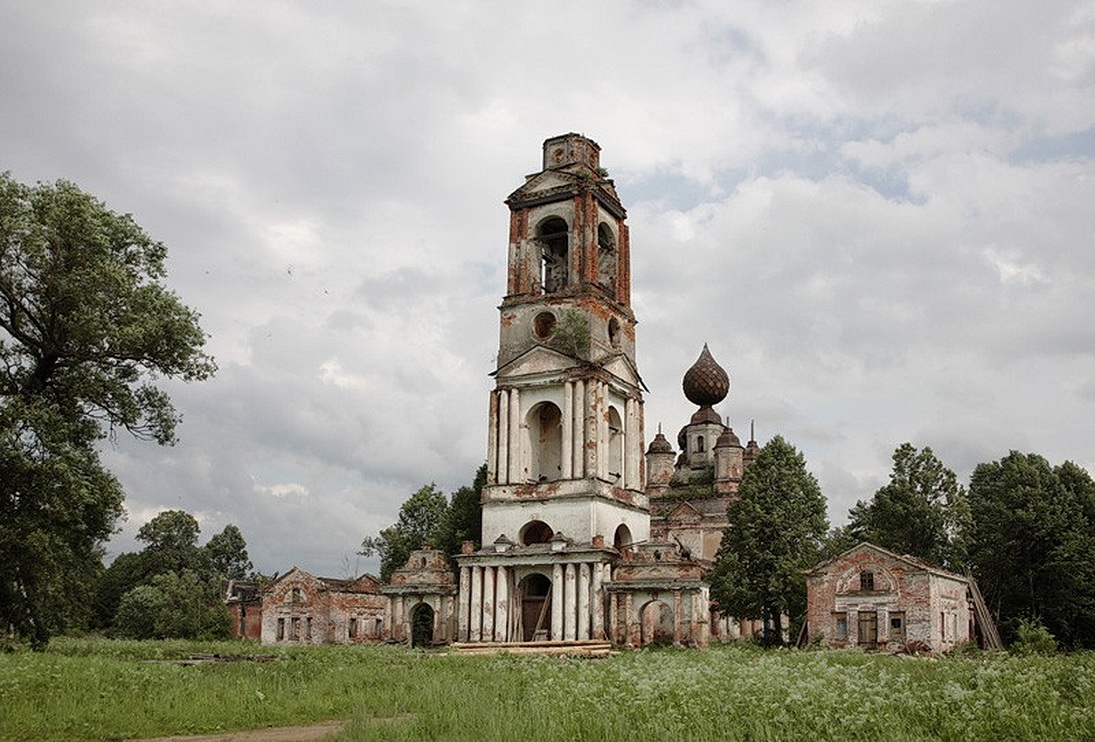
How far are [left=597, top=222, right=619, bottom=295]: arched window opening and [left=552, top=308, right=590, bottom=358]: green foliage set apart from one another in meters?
3.88

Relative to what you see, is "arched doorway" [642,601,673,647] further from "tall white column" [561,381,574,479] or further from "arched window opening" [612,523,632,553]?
"tall white column" [561,381,574,479]

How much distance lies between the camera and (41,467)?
2495 centimetres

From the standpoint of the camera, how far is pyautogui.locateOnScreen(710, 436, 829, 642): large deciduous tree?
40.2 m

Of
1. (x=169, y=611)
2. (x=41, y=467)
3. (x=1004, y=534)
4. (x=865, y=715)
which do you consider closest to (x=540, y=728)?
(x=865, y=715)

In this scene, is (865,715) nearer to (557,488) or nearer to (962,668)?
(962,668)

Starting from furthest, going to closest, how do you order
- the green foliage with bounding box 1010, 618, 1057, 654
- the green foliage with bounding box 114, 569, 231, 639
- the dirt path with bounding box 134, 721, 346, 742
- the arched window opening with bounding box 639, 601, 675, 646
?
the green foliage with bounding box 114, 569, 231, 639 → the arched window opening with bounding box 639, 601, 675, 646 → the green foliage with bounding box 1010, 618, 1057, 654 → the dirt path with bounding box 134, 721, 346, 742

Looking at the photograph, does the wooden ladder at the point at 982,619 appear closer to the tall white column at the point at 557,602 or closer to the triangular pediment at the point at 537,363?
the tall white column at the point at 557,602

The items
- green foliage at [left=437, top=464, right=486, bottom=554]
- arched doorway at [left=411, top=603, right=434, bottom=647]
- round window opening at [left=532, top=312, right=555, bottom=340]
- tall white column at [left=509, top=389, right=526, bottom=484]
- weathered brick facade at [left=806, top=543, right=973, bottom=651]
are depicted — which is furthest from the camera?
green foliage at [left=437, top=464, right=486, bottom=554]

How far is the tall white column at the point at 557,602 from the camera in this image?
38.5 m

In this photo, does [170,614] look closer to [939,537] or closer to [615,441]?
[615,441]

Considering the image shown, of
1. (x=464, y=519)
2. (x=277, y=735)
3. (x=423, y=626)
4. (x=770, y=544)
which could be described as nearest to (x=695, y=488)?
(x=464, y=519)

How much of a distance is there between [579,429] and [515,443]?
3032mm

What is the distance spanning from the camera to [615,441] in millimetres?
45094

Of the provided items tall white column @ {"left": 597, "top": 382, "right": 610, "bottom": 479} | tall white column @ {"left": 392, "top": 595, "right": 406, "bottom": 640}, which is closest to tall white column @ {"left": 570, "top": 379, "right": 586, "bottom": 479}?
tall white column @ {"left": 597, "top": 382, "right": 610, "bottom": 479}
